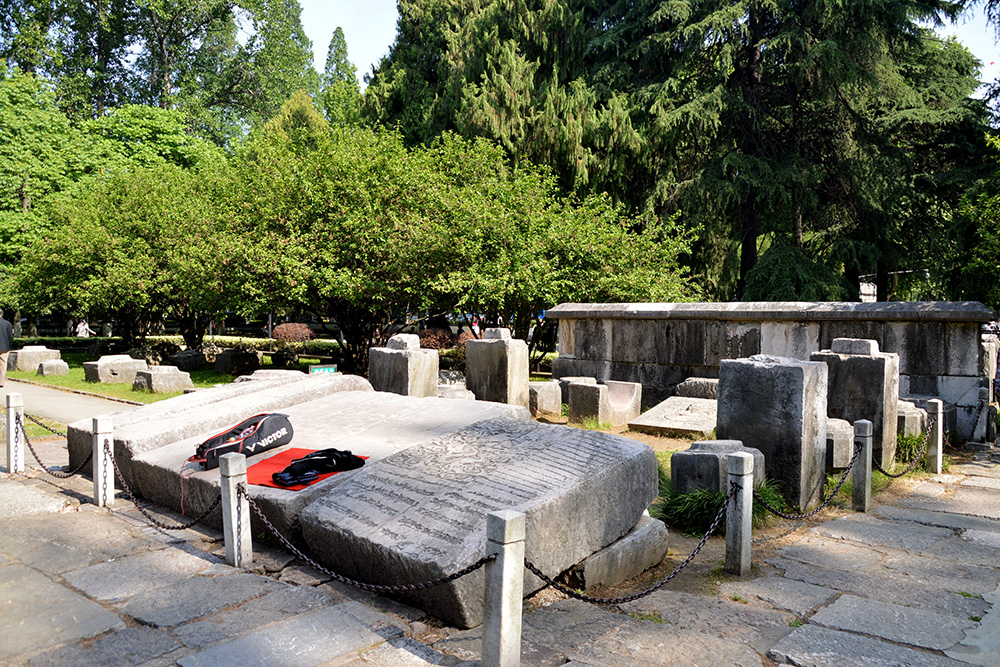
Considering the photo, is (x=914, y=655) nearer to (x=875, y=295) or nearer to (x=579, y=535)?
(x=579, y=535)

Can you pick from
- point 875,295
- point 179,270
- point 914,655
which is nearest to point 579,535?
point 914,655

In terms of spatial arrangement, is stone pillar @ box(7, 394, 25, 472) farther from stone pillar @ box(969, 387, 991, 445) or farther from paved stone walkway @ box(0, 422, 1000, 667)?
stone pillar @ box(969, 387, 991, 445)

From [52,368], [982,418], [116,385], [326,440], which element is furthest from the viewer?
[52,368]

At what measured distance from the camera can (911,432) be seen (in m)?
8.64

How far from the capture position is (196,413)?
24.0 ft

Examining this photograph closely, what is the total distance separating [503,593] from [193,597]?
2.11m

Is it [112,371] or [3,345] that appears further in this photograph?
[112,371]

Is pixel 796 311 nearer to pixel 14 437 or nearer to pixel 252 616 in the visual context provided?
pixel 252 616

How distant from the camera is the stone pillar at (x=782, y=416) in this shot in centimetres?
626

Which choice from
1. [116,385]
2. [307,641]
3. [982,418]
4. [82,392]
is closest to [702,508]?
[307,641]

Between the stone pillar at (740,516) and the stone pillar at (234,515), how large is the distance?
10.8ft

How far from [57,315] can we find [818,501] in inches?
1738

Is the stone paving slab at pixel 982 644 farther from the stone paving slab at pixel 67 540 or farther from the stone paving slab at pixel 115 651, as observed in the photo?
the stone paving slab at pixel 67 540

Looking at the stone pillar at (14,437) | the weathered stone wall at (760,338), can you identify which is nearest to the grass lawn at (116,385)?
the stone pillar at (14,437)
